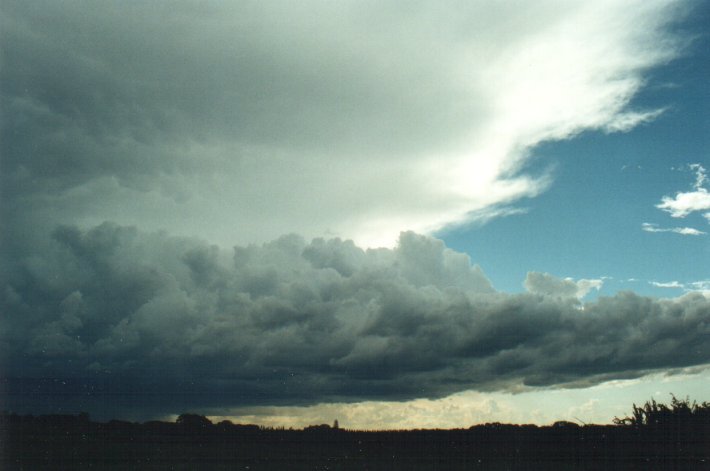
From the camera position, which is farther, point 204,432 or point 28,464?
point 204,432

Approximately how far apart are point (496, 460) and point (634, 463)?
21.3 metres

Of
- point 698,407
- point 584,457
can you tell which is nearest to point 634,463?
point 584,457

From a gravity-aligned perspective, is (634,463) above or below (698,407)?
below

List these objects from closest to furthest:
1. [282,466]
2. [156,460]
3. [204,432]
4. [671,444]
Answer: [282,466] → [156,460] → [671,444] → [204,432]

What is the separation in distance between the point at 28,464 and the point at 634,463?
91.5 meters

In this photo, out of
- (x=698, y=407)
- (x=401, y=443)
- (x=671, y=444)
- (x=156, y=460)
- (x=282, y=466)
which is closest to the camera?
(x=282, y=466)

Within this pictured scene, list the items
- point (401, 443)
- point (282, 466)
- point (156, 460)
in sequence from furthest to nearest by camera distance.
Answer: point (401, 443) → point (156, 460) → point (282, 466)

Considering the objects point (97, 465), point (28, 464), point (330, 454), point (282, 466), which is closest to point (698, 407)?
point (330, 454)

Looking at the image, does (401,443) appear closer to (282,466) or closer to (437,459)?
(437,459)

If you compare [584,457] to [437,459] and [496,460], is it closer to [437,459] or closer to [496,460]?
[496,460]

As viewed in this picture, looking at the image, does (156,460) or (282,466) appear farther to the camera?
(156,460)

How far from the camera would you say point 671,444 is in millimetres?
102438

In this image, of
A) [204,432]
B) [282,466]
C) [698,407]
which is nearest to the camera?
[282,466]

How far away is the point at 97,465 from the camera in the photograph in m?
88.5
